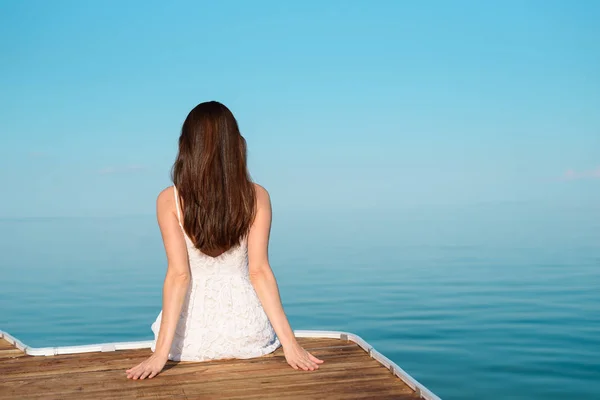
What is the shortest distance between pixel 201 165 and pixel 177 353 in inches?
51.2

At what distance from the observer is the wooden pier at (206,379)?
393 cm

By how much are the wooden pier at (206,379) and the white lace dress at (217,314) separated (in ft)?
0.28

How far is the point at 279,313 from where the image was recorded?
4.46 meters

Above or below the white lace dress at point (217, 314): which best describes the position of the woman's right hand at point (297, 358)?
below

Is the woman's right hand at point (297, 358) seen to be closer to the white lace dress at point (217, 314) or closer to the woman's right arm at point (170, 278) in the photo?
the white lace dress at point (217, 314)

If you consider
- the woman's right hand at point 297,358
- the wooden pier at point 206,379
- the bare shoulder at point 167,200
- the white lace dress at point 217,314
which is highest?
the bare shoulder at point 167,200

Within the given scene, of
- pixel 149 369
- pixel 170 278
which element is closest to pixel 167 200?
pixel 170 278

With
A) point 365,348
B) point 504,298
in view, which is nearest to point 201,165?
point 365,348

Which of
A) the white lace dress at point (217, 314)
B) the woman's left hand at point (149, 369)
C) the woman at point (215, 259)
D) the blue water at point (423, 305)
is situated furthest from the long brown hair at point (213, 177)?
the blue water at point (423, 305)

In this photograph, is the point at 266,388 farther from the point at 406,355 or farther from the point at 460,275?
the point at 460,275

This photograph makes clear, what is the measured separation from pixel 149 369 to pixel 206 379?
0.36 metres

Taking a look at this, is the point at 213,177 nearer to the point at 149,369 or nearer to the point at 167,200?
the point at 167,200

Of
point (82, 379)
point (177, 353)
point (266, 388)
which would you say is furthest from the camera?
point (177, 353)

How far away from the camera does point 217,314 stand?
4.63m
